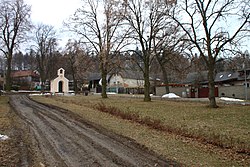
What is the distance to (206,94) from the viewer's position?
3891 cm

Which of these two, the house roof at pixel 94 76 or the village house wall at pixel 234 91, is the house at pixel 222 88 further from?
the house roof at pixel 94 76

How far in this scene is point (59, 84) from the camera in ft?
190

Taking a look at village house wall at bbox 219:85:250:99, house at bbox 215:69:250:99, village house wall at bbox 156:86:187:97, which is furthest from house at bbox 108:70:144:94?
village house wall at bbox 219:85:250:99

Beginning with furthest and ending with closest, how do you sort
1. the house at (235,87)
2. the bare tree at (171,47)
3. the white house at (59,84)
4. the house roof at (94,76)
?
1. the house roof at (94,76)
2. the white house at (59,84)
3. the house at (235,87)
4. the bare tree at (171,47)

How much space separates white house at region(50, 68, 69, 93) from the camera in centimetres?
5684

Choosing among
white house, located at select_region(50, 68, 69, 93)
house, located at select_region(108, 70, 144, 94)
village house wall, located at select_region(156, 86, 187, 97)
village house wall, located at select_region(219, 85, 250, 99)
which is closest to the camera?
village house wall, located at select_region(219, 85, 250, 99)

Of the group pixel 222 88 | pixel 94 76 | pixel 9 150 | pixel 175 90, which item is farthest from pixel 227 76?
pixel 9 150

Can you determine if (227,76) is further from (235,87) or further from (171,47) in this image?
(171,47)

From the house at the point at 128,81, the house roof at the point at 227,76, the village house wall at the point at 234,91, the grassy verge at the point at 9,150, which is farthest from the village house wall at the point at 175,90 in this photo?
the grassy verge at the point at 9,150

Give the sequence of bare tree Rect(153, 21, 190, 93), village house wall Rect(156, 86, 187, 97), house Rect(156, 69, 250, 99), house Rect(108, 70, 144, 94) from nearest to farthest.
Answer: bare tree Rect(153, 21, 190, 93), house Rect(156, 69, 250, 99), village house wall Rect(156, 86, 187, 97), house Rect(108, 70, 144, 94)

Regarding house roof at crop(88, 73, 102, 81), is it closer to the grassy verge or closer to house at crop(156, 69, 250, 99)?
house at crop(156, 69, 250, 99)

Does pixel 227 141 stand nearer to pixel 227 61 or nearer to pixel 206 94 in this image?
pixel 227 61

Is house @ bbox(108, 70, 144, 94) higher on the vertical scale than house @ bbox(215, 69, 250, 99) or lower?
higher

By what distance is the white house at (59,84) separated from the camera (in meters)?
56.8
